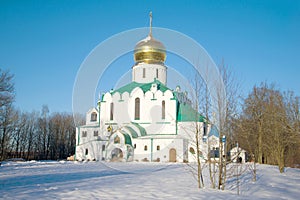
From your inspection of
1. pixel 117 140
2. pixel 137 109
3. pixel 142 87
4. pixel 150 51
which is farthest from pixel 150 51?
pixel 117 140

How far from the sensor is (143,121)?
33.9 metres

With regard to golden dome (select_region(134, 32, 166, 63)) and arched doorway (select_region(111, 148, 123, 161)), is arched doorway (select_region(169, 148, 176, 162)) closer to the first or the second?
arched doorway (select_region(111, 148, 123, 161))

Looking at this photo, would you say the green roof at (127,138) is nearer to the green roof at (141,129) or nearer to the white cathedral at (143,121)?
the white cathedral at (143,121)

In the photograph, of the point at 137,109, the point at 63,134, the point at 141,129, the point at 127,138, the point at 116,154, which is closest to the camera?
the point at 127,138

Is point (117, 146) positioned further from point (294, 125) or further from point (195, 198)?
point (195, 198)

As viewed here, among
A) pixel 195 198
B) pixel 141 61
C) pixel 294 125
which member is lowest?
pixel 195 198

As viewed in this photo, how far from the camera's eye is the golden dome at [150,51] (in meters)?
37.2

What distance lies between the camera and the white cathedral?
31188 millimetres

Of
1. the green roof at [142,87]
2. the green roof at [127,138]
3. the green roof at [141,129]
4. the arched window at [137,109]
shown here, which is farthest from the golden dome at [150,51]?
the green roof at [127,138]

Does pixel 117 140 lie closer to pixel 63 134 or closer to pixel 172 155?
pixel 172 155

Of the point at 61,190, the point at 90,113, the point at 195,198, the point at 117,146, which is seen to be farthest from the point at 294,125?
the point at 90,113

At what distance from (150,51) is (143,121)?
876cm

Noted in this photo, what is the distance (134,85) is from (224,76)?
26169 mm

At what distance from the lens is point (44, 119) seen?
51.1 m
